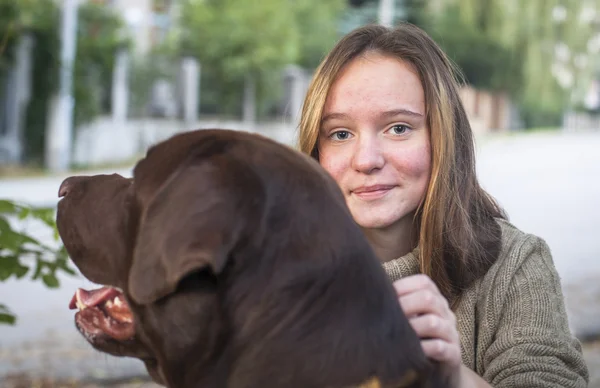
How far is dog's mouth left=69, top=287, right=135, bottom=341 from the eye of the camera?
1.97m

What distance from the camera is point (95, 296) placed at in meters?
2.05

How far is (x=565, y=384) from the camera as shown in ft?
7.22

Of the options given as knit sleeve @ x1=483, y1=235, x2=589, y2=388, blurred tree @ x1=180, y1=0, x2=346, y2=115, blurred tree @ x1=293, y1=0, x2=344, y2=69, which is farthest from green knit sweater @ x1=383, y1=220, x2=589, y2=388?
blurred tree @ x1=293, y1=0, x2=344, y2=69

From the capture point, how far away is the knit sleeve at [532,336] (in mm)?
2193

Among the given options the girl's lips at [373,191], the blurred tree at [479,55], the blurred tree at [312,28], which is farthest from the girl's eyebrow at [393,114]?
the blurred tree at [312,28]

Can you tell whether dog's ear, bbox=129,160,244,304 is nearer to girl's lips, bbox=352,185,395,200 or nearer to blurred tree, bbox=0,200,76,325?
girl's lips, bbox=352,185,395,200

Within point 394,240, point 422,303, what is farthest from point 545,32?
point 422,303

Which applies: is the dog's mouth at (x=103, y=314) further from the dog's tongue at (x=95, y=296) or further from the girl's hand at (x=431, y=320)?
the girl's hand at (x=431, y=320)

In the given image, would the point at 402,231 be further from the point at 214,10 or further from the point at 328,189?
the point at 214,10

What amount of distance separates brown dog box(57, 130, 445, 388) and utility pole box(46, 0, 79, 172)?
18429mm

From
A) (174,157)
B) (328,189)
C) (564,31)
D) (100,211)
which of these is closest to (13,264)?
(100,211)

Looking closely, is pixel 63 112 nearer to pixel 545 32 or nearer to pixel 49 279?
pixel 545 32

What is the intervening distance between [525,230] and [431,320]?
1021cm

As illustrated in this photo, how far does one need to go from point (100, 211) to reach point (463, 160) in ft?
3.98
